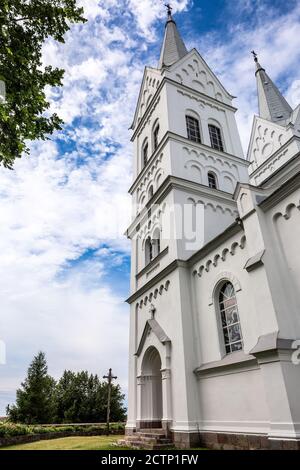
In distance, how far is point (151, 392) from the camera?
13.3m

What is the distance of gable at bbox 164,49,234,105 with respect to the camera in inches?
779

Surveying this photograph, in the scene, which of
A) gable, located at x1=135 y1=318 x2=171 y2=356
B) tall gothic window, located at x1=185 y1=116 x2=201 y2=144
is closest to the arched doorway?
gable, located at x1=135 y1=318 x2=171 y2=356

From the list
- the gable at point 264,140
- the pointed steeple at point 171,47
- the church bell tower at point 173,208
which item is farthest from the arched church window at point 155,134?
the gable at point 264,140

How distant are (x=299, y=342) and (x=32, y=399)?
30559 millimetres

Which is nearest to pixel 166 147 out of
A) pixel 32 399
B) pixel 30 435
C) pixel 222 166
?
pixel 222 166

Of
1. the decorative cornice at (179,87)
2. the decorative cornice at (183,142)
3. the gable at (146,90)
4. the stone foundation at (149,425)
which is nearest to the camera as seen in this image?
the stone foundation at (149,425)

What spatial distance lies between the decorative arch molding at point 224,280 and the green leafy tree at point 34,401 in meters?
27.0

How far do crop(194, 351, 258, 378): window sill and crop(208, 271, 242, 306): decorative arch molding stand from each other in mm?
1945

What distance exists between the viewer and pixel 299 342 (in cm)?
708

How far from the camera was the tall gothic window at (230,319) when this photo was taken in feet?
31.8

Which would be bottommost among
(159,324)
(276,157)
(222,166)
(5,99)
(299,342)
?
(299,342)

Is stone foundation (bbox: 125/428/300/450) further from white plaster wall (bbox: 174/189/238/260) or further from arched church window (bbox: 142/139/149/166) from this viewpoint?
arched church window (bbox: 142/139/149/166)

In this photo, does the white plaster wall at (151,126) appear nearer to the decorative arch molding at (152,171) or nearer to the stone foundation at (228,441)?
the decorative arch molding at (152,171)
